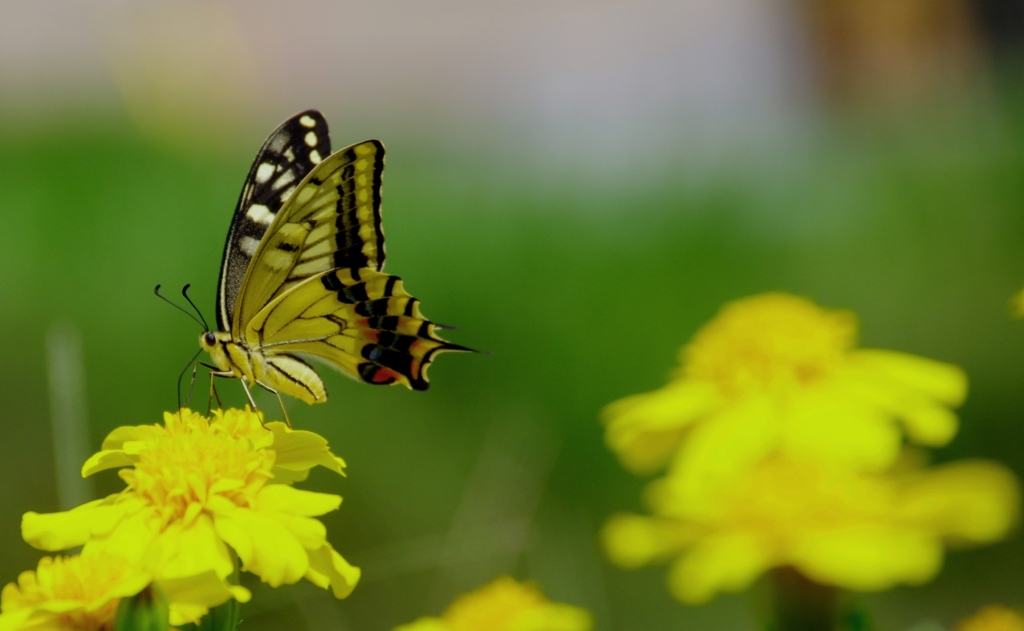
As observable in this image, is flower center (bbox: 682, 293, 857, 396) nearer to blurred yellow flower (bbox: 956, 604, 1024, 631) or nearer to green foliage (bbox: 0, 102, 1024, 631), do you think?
blurred yellow flower (bbox: 956, 604, 1024, 631)

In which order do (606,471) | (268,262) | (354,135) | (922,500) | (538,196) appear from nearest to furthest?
(922,500) → (268,262) → (606,471) → (538,196) → (354,135)

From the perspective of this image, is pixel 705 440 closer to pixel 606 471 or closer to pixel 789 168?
pixel 606 471

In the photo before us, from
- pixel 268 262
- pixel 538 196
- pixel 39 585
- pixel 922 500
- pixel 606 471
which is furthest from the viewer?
pixel 538 196

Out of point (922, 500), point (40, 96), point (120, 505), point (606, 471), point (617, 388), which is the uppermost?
point (40, 96)

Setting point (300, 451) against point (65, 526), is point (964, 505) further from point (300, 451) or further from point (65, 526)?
point (65, 526)

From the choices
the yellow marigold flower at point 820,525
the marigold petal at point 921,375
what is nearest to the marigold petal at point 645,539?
the yellow marigold flower at point 820,525

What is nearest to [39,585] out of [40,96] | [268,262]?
[268,262]

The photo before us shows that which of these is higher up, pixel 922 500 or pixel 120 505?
pixel 120 505
